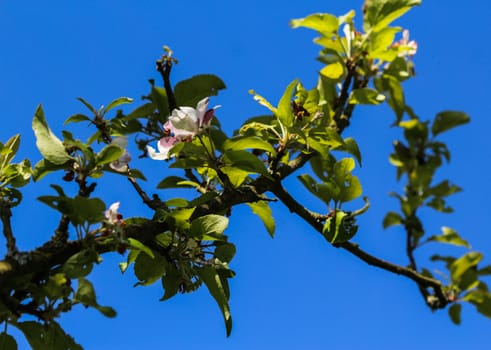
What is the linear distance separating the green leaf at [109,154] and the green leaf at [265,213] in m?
0.39

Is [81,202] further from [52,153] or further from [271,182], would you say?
[271,182]

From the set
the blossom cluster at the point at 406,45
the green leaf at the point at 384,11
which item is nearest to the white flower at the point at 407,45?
the blossom cluster at the point at 406,45

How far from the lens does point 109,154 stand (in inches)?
38.8

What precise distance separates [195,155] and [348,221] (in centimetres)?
39

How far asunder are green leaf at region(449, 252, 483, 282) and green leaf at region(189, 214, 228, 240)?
127cm

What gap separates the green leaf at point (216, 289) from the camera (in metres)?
1.12

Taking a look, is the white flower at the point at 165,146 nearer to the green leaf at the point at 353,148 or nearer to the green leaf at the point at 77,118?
the green leaf at the point at 77,118

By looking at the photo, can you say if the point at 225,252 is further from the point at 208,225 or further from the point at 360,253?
the point at 360,253

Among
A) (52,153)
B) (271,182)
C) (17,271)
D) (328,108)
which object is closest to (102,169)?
(52,153)

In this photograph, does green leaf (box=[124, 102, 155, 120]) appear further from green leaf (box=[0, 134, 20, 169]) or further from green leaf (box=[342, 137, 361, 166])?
green leaf (box=[342, 137, 361, 166])

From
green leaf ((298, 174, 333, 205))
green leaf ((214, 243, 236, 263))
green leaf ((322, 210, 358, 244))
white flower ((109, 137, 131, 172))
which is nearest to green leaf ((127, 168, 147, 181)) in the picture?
white flower ((109, 137, 131, 172))

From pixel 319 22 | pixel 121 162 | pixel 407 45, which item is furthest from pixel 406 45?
pixel 121 162

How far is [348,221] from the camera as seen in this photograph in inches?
53.4

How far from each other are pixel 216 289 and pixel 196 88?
401mm
